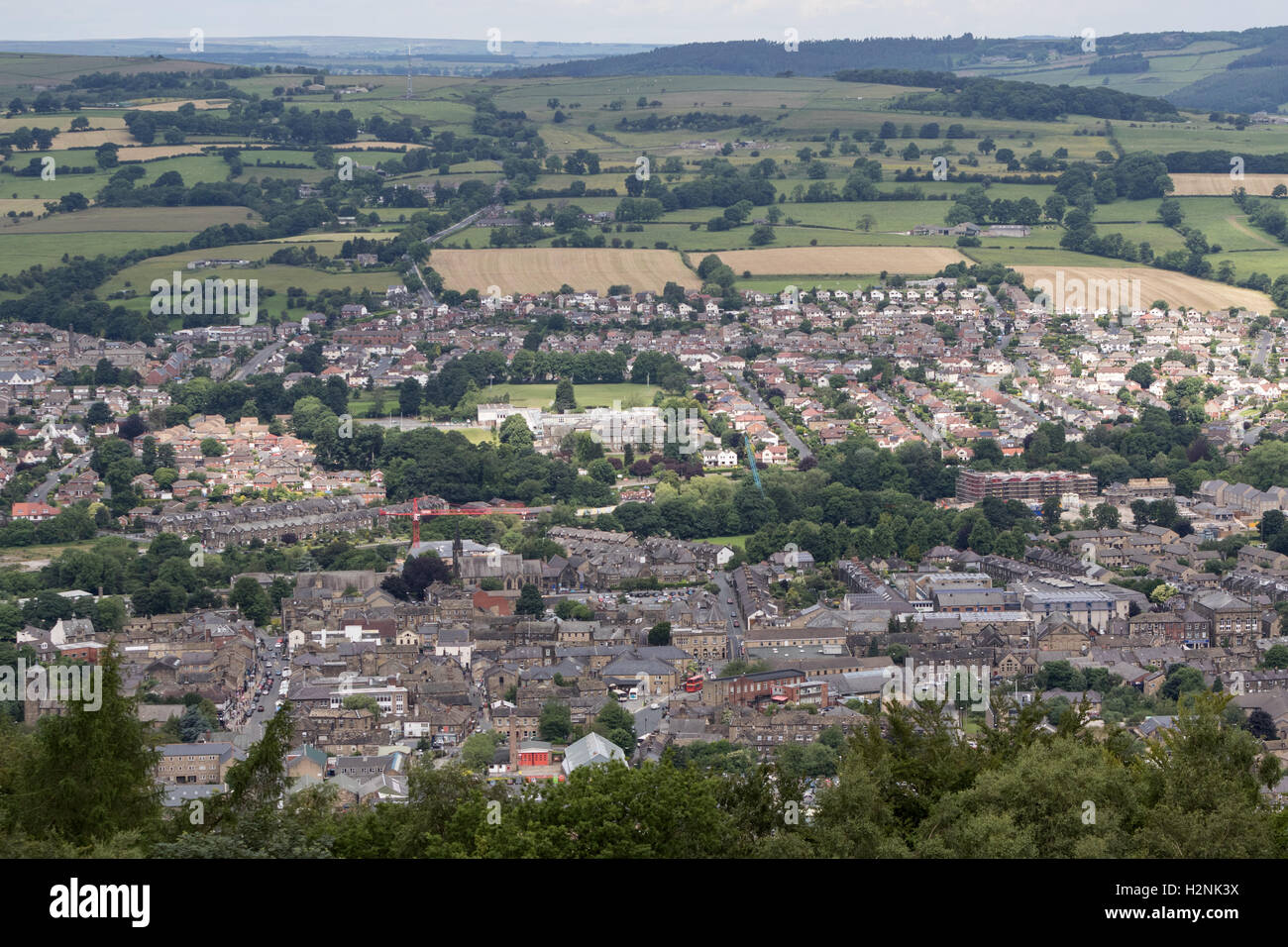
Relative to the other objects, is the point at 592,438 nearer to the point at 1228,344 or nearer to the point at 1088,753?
the point at 1228,344

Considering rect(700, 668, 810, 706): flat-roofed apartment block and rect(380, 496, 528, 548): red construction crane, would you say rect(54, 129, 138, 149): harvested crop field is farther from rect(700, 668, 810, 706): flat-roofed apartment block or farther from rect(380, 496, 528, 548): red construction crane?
rect(700, 668, 810, 706): flat-roofed apartment block

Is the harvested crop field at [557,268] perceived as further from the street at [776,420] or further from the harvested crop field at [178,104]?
the harvested crop field at [178,104]

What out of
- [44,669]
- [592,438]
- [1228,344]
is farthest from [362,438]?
[1228,344]

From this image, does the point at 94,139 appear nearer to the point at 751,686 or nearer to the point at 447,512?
the point at 447,512

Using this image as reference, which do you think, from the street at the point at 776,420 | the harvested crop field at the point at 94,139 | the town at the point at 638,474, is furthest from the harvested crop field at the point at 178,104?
the street at the point at 776,420

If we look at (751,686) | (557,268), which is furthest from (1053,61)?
(751,686)

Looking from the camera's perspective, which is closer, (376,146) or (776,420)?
(776,420)
